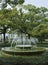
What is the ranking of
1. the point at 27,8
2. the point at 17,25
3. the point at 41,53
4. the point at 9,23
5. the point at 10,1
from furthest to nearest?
the point at 27,8 → the point at 17,25 → the point at 9,23 → the point at 41,53 → the point at 10,1

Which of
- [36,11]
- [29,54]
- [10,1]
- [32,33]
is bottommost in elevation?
[29,54]

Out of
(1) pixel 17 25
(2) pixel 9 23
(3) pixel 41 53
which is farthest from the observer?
(1) pixel 17 25

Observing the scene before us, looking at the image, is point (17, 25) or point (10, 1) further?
point (17, 25)

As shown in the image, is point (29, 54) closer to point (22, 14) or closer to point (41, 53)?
point (41, 53)

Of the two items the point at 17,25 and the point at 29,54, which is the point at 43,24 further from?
the point at 29,54

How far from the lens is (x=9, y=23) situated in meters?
21.8

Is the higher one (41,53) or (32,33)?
(32,33)

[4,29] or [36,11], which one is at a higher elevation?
[36,11]

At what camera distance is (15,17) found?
2464cm

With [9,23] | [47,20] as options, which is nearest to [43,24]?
[47,20]

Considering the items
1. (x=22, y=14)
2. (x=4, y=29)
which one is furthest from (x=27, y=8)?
(x=4, y=29)

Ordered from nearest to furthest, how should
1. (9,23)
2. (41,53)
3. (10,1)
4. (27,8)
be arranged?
(10,1) → (41,53) → (9,23) → (27,8)

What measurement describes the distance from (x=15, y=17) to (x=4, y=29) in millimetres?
2418

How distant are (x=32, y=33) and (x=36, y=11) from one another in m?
3.56
